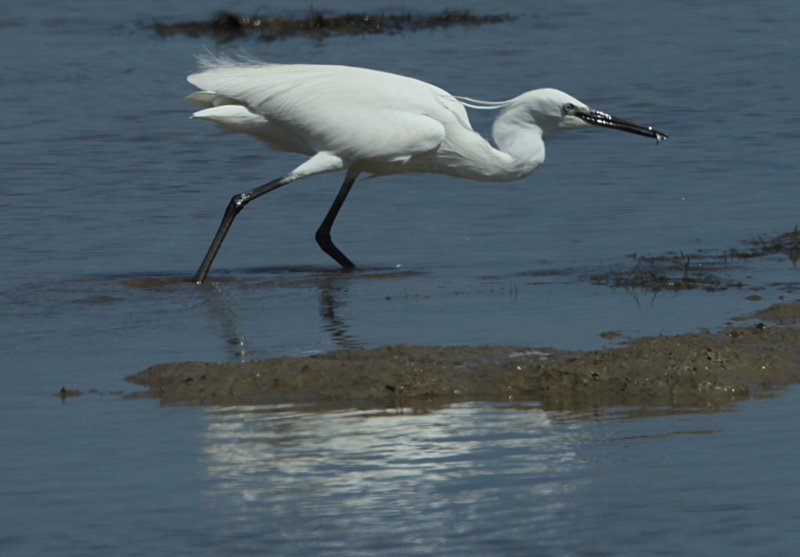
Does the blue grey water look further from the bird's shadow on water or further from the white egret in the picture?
the white egret

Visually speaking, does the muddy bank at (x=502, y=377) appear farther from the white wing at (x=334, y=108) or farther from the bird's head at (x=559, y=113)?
the bird's head at (x=559, y=113)

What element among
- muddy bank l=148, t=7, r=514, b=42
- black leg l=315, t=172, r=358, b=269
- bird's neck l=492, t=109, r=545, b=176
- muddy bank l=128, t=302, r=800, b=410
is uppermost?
muddy bank l=148, t=7, r=514, b=42

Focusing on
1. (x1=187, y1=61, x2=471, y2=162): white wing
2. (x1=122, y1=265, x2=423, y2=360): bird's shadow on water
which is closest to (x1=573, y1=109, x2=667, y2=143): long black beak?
(x1=187, y1=61, x2=471, y2=162): white wing

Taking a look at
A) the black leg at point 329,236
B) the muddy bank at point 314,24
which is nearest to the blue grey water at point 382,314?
the black leg at point 329,236

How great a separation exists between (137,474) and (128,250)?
17.6ft

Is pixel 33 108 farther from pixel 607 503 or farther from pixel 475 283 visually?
pixel 607 503

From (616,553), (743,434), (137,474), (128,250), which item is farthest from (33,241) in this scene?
(616,553)

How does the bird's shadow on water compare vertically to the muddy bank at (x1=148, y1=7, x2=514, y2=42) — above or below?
below

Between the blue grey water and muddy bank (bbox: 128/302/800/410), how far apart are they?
0.20 meters

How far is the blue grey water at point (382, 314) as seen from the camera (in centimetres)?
412

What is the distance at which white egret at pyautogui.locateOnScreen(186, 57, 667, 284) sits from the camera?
859 centimetres

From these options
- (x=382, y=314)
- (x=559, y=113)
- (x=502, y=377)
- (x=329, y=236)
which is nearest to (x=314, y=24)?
(x=329, y=236)

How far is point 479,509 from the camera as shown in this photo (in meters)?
4.16

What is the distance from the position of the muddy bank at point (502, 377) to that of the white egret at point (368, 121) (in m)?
2.83
